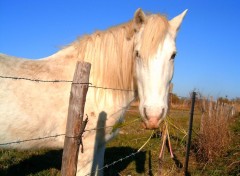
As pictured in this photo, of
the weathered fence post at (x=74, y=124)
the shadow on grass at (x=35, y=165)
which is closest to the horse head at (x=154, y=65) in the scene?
the weathered fence post at (x=74, y=124)

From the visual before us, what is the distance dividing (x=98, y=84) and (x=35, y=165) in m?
2.98

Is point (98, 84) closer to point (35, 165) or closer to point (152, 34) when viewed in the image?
point (152, 34)

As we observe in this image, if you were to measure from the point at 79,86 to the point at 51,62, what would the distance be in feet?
6.03

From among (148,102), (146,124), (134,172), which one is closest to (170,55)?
(148,102)

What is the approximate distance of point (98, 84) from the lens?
4.04 m

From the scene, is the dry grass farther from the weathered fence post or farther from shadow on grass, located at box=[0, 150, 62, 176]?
the weathered fence post

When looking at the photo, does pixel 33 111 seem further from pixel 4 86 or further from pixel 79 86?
pixel 79 86

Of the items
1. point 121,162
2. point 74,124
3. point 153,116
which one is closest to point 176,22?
point 153,116

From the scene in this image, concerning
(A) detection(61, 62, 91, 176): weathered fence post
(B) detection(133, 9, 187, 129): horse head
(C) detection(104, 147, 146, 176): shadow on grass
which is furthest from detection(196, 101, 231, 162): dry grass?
(A) detection(61, 62, 91, 176): weathered fence post

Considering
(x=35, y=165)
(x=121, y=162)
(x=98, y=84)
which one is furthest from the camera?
(x=121, y=162)

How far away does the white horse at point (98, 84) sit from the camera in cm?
338

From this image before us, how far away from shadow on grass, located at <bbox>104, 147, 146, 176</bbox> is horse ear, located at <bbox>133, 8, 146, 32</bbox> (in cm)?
326

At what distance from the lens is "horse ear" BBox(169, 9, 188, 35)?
3.99m

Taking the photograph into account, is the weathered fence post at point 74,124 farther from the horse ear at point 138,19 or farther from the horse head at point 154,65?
the horse ear at point 138,19
